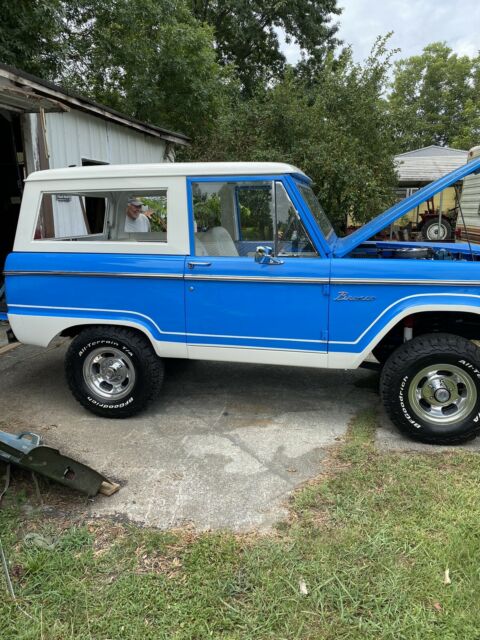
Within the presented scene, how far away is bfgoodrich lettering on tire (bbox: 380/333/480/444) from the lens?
359cm

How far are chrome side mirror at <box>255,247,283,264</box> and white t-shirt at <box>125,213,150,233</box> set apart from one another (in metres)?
1.24

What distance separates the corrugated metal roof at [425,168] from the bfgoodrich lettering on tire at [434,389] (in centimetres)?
1697

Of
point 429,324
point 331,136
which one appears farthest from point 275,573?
point 331,136

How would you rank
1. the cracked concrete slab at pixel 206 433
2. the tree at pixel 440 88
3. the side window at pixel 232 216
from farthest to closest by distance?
1. the tree at pixel 440 88
2. the side window at pixel 232 216
3. the cracked concrete slab at pixel 206 433

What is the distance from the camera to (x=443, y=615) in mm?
2209

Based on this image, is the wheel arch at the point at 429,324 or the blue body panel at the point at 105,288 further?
the blue body panel at the point at 105,288

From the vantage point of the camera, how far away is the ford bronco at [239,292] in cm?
360

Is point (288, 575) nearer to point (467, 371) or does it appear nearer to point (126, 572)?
point (126, 572)

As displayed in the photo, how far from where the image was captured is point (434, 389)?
367 centimetres

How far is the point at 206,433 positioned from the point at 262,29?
27.5 m

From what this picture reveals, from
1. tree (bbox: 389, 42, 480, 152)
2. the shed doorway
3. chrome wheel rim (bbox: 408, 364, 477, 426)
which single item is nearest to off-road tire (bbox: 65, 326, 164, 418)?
chrome wheel rim (bbox: 408, 364, 477, 426)

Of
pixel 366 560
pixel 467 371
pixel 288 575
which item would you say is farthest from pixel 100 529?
pixel 467 371

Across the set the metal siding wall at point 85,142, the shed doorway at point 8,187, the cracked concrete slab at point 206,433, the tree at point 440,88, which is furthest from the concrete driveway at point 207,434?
the tree at point 440,88

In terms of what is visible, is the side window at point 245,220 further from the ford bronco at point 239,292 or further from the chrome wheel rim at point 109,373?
the chrome wheel rim at point 109,373
